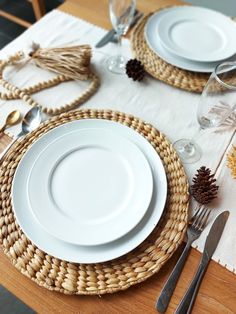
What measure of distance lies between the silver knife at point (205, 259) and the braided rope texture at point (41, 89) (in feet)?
1.18

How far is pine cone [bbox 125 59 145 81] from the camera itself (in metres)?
0.73

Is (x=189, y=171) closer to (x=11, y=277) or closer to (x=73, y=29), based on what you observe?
(x=11, y=277)

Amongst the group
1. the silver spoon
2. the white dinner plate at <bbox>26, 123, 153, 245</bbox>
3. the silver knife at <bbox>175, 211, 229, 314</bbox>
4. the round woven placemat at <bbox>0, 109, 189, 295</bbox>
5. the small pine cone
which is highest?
the silver spoon

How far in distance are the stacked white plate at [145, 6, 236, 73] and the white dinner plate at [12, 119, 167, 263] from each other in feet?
0.88

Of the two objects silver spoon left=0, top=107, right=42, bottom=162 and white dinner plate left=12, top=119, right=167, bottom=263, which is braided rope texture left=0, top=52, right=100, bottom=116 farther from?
white dinner plate left=12, top=119, right=167, bottom=263

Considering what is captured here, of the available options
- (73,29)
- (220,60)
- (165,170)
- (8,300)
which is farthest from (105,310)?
(8,300)

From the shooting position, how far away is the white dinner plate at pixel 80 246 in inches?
18.4

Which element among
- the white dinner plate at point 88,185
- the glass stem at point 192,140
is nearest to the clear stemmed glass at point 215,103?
the glass stem at point 192,140

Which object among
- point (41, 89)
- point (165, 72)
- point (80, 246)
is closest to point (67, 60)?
point (41, 89)

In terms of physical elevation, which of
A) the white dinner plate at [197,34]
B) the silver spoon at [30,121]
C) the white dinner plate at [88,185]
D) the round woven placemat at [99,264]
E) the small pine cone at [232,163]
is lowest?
the small pine cone at [232,163]

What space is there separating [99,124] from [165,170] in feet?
0.49

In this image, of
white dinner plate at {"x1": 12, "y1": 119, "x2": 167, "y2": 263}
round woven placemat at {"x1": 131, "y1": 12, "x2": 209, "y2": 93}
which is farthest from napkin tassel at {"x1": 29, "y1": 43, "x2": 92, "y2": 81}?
white dinner plate at {"x1": 12, "y1": 119, "x2": 167, "y2": 263}

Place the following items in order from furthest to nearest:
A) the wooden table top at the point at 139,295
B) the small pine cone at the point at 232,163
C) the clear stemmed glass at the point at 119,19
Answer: the clear stemmed glass at the point at 119,19 → the small pine cone at the point at 232,163 → the wooden table top at the point at 139,295

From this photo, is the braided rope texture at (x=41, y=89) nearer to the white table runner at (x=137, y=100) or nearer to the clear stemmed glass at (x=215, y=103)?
the white table runner at (x=137, y=100)
